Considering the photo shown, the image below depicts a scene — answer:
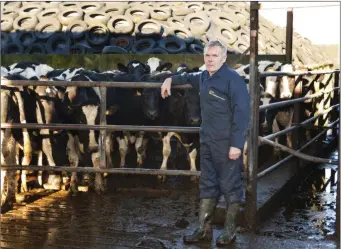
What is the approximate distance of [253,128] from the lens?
4.91 meters

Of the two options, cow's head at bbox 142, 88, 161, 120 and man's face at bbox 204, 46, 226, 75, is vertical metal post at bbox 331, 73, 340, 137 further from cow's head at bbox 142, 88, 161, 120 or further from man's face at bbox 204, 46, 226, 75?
man's face at bbox 204, 46, 226, 75

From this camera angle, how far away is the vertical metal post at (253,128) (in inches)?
192

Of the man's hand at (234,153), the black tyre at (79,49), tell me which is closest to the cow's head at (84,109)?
the man's hand at (234,153)

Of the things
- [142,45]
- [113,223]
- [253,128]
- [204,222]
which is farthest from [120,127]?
[142,45]

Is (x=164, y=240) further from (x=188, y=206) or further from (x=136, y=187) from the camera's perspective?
(x=136, y=187)

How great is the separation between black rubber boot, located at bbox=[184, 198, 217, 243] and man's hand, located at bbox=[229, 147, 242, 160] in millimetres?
519

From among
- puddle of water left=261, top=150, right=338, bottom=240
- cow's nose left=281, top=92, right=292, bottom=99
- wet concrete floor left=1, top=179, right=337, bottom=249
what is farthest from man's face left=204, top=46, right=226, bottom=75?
cow's nose left=281, top=92, right=292, bottom=99

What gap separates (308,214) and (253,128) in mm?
1364

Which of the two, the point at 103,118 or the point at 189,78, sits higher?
the point at 189,78

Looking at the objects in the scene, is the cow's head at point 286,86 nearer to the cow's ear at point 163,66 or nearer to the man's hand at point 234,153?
the cow's ear at point 163,66

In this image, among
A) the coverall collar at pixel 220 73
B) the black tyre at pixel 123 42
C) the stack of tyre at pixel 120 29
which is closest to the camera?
the coverall collar at pixel 220 73

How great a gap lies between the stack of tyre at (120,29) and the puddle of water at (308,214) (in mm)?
7120

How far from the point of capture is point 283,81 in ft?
29.9

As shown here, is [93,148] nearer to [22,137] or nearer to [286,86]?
[22,137]
